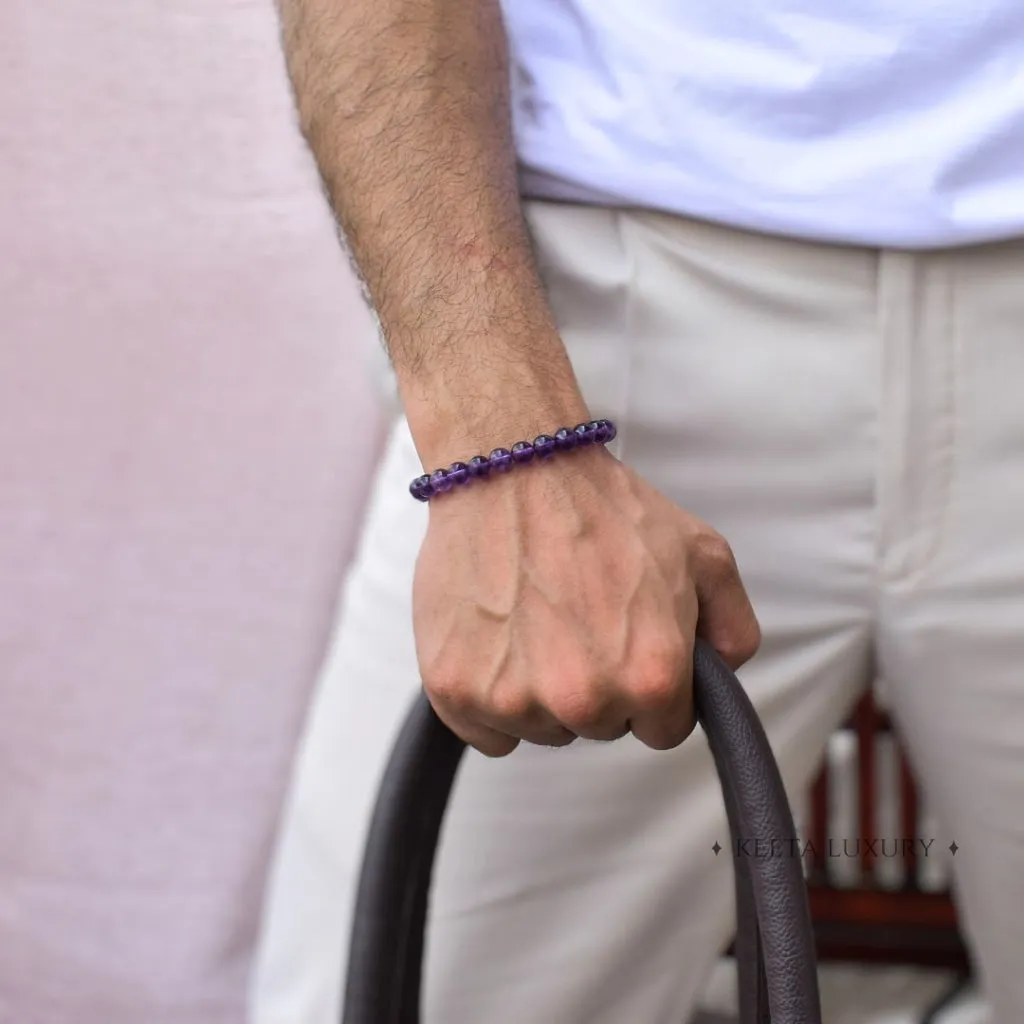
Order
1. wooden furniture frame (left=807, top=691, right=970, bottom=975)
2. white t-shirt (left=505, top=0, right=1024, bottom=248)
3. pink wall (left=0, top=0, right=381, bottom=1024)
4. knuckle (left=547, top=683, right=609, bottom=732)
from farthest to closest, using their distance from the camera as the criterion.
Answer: wooden furniture frame (left=807, top=691, right=970, bottom=975)
pink wall (left=0, top=0, right=381, bottom=1024)
white t-shirt (left=505, top=0, right=1024, bottom=248)
knuckle (left=547, top=683, right=609, bottom=732)

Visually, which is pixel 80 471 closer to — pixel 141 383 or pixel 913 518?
pixel 141 383

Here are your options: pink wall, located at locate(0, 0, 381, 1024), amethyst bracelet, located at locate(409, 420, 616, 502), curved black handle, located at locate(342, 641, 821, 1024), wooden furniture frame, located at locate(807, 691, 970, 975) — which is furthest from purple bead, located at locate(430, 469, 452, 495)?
wooden furniture frame, located at locate(807, 691, 970, 975)

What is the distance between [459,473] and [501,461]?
0.06ft

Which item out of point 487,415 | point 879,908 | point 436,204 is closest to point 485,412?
point 487,415

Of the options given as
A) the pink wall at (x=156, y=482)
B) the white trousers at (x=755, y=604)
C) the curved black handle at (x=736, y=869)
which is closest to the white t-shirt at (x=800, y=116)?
the white trousers at (x=755, y=604)

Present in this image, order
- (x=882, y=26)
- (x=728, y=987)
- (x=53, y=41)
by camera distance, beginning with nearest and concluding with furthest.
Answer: (x=882, y=26), (x=53, y=41), (x=728, y=987)

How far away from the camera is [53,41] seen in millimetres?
1043

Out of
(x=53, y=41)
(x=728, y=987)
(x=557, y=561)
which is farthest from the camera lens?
(x=728, y=987)

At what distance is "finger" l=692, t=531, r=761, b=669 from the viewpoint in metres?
0.47

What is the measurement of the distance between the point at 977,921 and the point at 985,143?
1.48ft

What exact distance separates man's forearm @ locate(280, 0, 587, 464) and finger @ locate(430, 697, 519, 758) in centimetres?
11

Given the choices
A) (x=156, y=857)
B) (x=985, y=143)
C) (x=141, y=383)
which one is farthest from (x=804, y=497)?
(x=156, y=857)

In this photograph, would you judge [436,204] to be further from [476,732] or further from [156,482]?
[156,482]

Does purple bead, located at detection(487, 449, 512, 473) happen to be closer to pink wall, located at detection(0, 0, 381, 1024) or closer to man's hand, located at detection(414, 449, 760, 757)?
man's hand, located at detection(414, 449, 760, 757)
